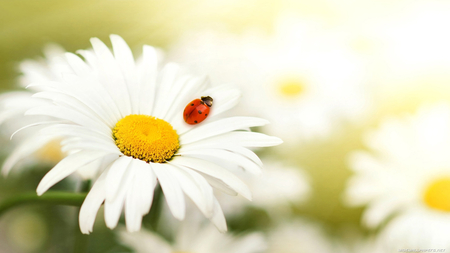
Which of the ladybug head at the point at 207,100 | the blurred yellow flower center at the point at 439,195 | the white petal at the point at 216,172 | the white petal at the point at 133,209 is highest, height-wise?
the blurred yellow flower center at the point at 439,195

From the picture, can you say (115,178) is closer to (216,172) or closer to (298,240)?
(216,172)

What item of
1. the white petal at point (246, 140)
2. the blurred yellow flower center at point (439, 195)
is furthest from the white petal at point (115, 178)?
the blurred yellow flower center at point (439, 195)

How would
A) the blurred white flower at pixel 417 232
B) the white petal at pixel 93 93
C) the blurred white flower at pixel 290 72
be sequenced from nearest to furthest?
1. the white petal at pixel 93 93
2. the blurred white flower at pixel 417 232
3. the blurred white flower at pixel 290 72

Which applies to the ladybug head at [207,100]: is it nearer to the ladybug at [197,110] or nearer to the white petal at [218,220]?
the ladybug at [197,110]

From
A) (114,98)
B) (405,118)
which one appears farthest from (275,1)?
(114,98)

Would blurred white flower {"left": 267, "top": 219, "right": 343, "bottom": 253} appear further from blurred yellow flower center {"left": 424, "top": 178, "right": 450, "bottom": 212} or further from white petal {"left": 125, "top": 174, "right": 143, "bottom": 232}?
white petal {"left": 125, "top": 174, "right": 143, "bottom": 232}

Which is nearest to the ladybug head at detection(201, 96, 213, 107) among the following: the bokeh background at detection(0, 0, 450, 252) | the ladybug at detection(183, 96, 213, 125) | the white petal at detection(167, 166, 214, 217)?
the ladybug at detection(183, 96, 213, 125)
